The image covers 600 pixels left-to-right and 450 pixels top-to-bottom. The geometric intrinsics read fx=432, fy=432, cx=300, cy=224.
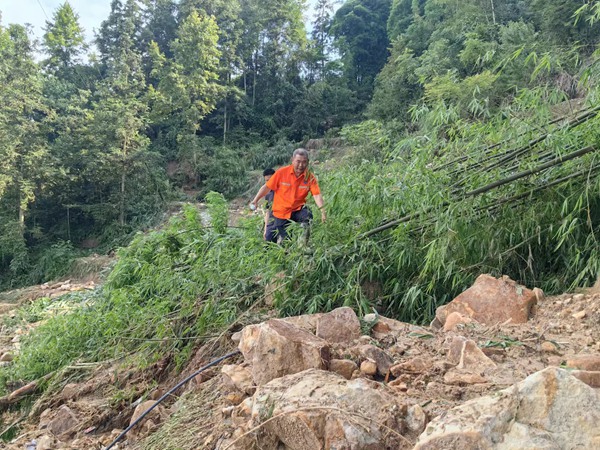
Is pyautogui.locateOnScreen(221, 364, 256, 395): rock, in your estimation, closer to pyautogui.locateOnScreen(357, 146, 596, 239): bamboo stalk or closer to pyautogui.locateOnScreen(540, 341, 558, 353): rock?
pyautogui.locateOnScreen(540, 341, 558, 353): rock

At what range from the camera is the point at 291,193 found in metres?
3.64

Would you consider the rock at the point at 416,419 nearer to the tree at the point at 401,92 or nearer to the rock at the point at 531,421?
the rock at the point at 531,421

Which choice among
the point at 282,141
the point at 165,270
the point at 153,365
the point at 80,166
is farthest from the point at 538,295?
the point at 282,141

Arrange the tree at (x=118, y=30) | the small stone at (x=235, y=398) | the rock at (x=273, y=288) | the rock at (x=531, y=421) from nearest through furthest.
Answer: the rock at (x=531, y=421) < the small stone at (x=235, y=398) < the rock at (x=273, y=288) < the tree at (x=118, y=30)

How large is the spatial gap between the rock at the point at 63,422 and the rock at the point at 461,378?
6.79 ft

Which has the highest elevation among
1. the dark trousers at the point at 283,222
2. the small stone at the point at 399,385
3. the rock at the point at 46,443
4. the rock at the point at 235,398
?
the dark trousers at the point at 283,222

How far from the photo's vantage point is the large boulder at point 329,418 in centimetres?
125

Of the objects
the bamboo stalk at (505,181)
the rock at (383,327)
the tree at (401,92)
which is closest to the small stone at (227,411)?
the rock at (383,327)

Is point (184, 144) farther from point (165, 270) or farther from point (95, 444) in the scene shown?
point (95, 444)

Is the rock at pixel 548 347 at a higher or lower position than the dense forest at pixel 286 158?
lower

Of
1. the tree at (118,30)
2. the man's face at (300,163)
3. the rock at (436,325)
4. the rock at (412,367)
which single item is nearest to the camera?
the rock at (412,367)

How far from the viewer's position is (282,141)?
21.7m

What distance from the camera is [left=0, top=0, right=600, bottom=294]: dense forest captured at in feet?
48.9

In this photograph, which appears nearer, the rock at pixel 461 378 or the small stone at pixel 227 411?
the rock at pixel 461 378
